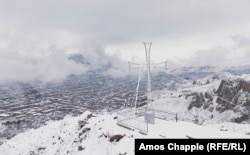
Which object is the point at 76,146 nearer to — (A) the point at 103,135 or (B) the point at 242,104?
(A) the point at 103,135

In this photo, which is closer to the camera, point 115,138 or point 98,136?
point 115,138

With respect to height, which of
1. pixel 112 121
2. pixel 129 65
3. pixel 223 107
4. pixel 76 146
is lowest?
pixel 223 107

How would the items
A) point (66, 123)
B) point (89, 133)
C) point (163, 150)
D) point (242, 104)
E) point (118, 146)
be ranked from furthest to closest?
point (242, 104) → point (66, 123) → point (89, 133) → point (118, 146) → point (163, 150)

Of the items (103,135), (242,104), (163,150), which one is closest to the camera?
(163,150)

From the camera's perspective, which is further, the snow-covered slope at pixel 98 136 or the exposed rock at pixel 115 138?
the exposed rock at pixel 115 138

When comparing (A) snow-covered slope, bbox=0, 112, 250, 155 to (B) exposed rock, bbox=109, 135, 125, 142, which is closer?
(A) snow-covered slope, bbox=0, 112, 250, 155

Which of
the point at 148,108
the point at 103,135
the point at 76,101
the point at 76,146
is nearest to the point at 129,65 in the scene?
the point at 148,108

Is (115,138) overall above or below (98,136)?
above

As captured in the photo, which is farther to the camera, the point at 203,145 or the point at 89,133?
the point at 89,133
